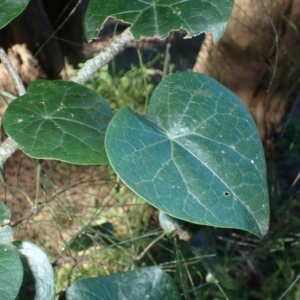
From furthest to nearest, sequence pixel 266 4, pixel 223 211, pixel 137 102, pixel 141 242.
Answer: pixel 137 102 → pixel 141 242 → pixel 266 4 → pixel 223 211

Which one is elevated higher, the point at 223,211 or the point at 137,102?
the point at 223,211

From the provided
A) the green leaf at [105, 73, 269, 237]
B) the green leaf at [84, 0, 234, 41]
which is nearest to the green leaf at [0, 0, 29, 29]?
the green leaf at [84, 0, 234, 41]

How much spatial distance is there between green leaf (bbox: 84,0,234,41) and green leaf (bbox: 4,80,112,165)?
11 cm

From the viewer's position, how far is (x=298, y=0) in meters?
1.35

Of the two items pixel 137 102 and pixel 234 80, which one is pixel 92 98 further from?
pixel 137 102

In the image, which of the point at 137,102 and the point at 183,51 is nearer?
the point at 183,51

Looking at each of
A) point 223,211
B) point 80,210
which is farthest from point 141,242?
point 223,211

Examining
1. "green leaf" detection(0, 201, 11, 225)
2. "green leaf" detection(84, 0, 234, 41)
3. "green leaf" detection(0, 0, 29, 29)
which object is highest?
"green leaf" detection(0, 0, 29, 29)

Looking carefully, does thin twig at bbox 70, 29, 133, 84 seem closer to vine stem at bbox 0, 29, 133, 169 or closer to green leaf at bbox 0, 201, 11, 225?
vine stem at bbox 0, 29, 133, 169

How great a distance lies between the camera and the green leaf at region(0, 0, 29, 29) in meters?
0.72

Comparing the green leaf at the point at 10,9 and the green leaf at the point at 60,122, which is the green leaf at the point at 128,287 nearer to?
the green leaf at the point at 60,122

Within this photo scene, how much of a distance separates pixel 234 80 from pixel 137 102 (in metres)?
0.70

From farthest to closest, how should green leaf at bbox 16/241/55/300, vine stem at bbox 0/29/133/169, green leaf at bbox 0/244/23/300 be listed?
vine stem at bbox 0/29/133/169 < green leaf at bbox 16/241/55/300 < green leaf at bbox 0/244/23/300

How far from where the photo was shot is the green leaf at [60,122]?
672 mm
